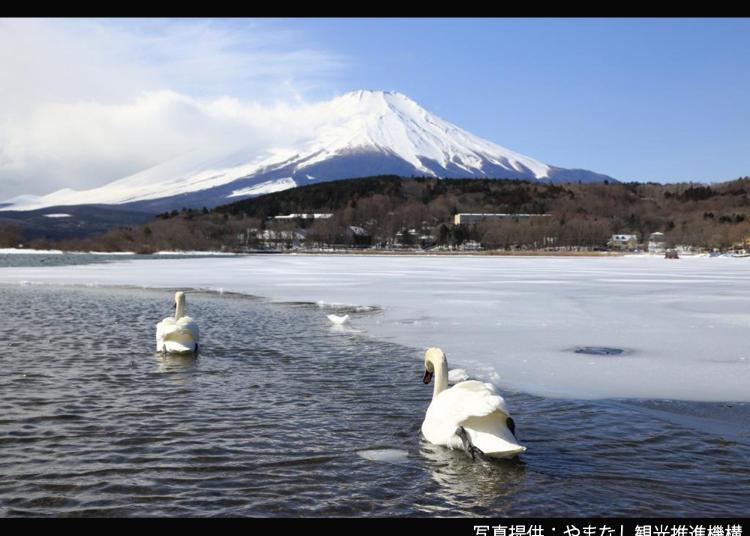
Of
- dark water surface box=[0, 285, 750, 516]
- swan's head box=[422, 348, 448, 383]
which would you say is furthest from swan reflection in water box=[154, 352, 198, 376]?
swan's head box=[422, 348, 448, 383]

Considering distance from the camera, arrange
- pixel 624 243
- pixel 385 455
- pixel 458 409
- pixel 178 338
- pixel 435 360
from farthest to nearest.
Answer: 1. pixel 624 243
2. pixel 178 338
3. pixel 435 360
4. pixel 385 455
5. pixel 458 409

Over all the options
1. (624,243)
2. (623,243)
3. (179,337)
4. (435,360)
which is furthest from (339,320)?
(624,243)

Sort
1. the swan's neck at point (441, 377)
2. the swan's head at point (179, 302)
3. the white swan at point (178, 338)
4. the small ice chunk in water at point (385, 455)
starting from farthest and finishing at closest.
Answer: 1. the swan's head at point (179, 302)
2. the white swan at point (178, 338)
3. the swan's neck at point (441, 377)
4. the small ice chunk in water at point (385, 455)

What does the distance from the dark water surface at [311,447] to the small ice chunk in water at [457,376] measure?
0.52 m

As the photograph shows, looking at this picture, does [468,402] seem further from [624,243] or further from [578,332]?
[624,243]

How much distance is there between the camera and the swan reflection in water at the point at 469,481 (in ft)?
22.7

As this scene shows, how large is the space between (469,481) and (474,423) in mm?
742

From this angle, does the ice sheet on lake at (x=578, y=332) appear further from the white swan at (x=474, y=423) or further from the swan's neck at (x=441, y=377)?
the white swan at (x=474, y=423)

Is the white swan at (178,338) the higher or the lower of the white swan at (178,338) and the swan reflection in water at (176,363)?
the higher

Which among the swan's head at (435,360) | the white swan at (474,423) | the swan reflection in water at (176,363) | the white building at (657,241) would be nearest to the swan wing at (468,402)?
the white swan at (474,423)

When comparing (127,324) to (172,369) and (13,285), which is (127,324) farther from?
(13,285)

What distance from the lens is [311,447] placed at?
859 cm

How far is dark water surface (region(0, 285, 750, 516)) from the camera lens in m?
6.93

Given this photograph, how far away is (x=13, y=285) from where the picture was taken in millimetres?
37219
